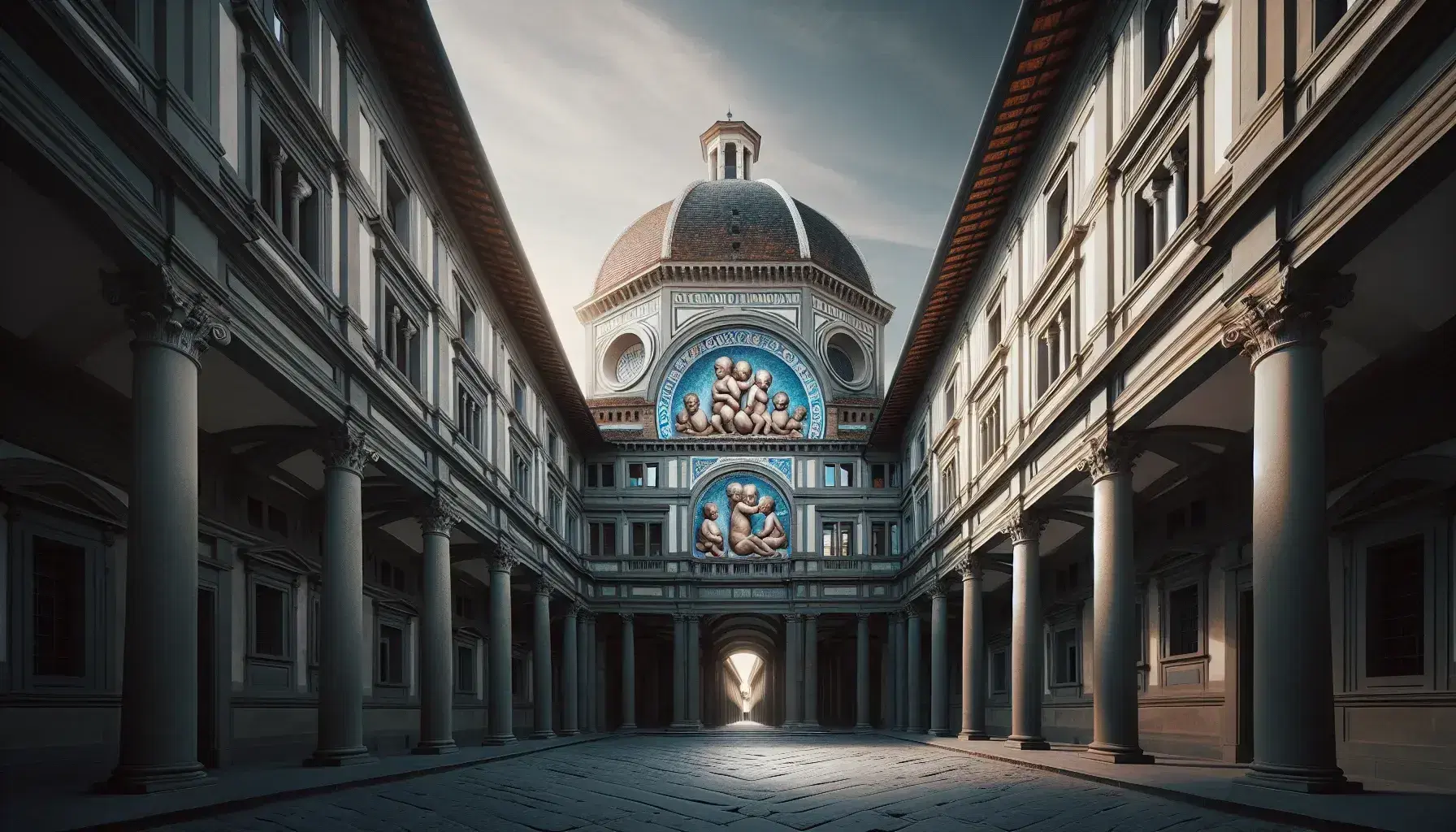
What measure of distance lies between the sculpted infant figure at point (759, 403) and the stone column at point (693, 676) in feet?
27.8

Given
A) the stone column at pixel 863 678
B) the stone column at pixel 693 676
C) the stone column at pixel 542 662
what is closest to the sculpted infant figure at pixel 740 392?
the stone column at pixel 693 676

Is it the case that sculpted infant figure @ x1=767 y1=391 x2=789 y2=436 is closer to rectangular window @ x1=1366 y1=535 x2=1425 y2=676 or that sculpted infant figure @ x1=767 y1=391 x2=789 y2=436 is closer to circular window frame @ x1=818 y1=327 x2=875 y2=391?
circular window frame @ x1=818 y1=327 x2=875 y2=391

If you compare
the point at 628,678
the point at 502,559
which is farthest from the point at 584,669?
the point at 502,559

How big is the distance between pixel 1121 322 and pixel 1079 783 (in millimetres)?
6644

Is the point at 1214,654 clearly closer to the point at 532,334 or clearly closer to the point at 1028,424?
the point at 1028,424

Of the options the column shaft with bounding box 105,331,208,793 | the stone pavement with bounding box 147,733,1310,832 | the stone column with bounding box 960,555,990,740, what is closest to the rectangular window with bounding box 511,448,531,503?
the stone pavement with bounding box 147,733,1310,832

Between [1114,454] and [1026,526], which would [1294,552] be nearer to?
[1114,454]

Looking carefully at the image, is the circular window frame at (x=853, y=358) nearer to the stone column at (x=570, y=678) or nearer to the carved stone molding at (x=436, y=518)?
the stone column at (x=570, y=678)

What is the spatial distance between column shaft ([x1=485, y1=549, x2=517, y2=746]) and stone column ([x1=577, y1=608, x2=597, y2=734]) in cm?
1302

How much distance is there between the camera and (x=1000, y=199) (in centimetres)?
2361

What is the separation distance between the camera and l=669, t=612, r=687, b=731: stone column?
41.8 metres

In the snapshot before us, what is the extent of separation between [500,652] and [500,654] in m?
0.06

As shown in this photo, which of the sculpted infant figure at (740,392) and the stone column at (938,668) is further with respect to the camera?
the sculpted infant figure at (740,392)

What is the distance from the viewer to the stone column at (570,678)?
36.6 metres
